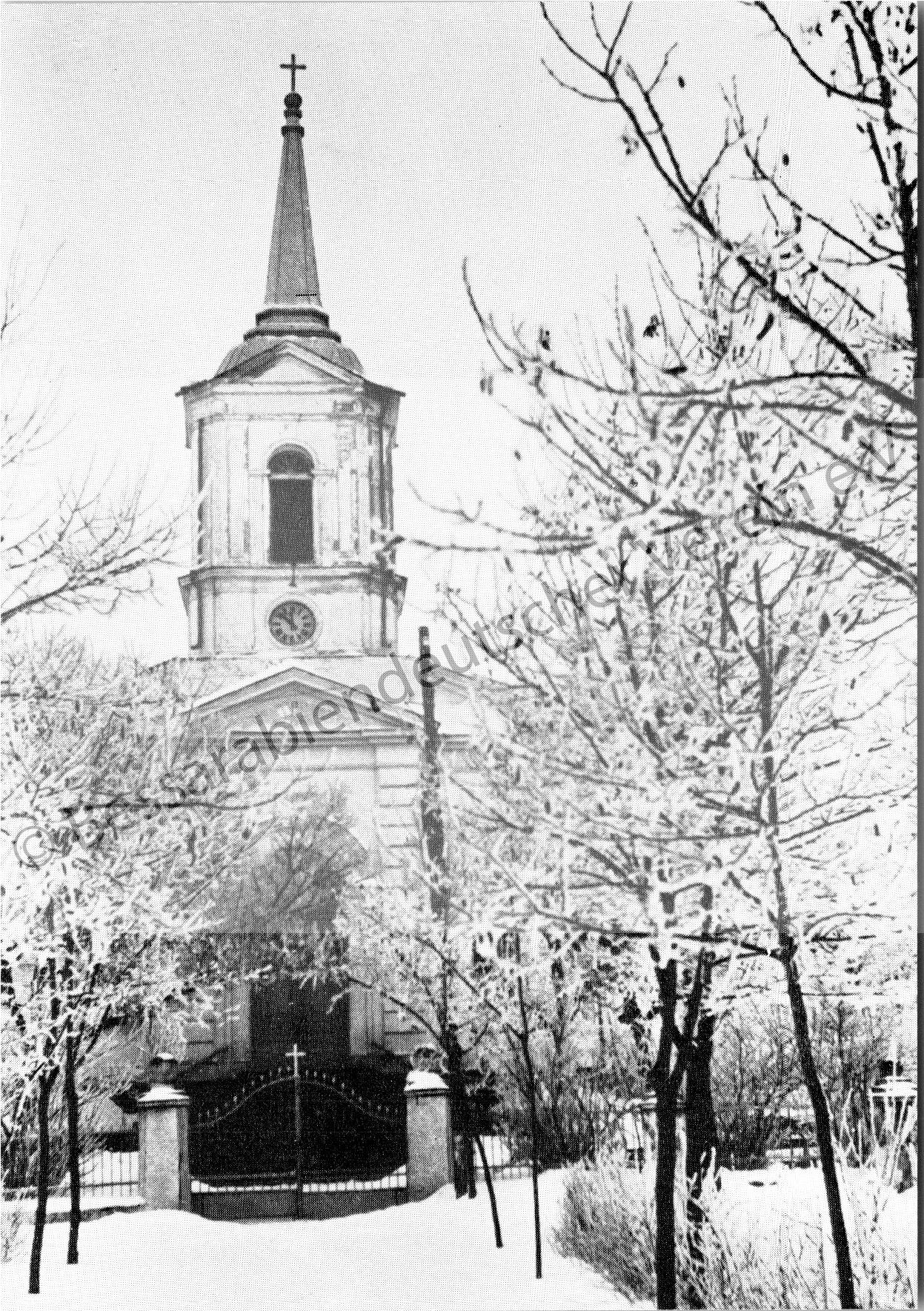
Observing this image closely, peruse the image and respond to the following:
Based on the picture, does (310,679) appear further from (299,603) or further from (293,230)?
(293,230)

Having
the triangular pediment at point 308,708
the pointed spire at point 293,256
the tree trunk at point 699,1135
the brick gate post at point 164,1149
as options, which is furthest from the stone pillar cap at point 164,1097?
the pointed spire at point 293,256

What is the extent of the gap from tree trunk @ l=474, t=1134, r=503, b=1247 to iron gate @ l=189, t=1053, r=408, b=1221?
19 cm

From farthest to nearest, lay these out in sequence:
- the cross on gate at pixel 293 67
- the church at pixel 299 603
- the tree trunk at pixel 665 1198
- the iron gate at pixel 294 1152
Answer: the cross on gate at pixel 293 67
the church at pixel 299 603
the iron gate at pixel 294 1152
the tree trunk at pixel 665 1198

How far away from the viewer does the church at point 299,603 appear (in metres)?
3.75

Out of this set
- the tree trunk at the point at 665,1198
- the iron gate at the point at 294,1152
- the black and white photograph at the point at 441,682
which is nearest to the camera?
the black and white photograph at the point at 441,682

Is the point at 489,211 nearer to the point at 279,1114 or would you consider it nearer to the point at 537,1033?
the point at 537,1033

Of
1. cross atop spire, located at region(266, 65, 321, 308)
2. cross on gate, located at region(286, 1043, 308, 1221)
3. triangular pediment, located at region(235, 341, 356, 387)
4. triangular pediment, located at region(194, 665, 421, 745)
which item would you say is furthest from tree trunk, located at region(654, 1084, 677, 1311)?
cross atop spire, located at region(266, 65, 321, 308)

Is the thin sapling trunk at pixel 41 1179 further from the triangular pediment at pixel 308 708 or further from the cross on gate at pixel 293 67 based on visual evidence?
the cross on gate at pixel 293 67

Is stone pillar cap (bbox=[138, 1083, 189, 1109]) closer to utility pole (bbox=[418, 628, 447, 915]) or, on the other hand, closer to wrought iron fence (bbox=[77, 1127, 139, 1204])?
wrought iron fence (bbox=[77, 1127, 139, 1204])

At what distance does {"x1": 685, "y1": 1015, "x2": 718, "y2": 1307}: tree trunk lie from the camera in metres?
3.58

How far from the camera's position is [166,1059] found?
371 centimetres

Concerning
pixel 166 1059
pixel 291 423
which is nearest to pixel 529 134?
pixel 291 423

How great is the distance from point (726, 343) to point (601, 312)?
764 mm

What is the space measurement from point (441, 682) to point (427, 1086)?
1003mm
